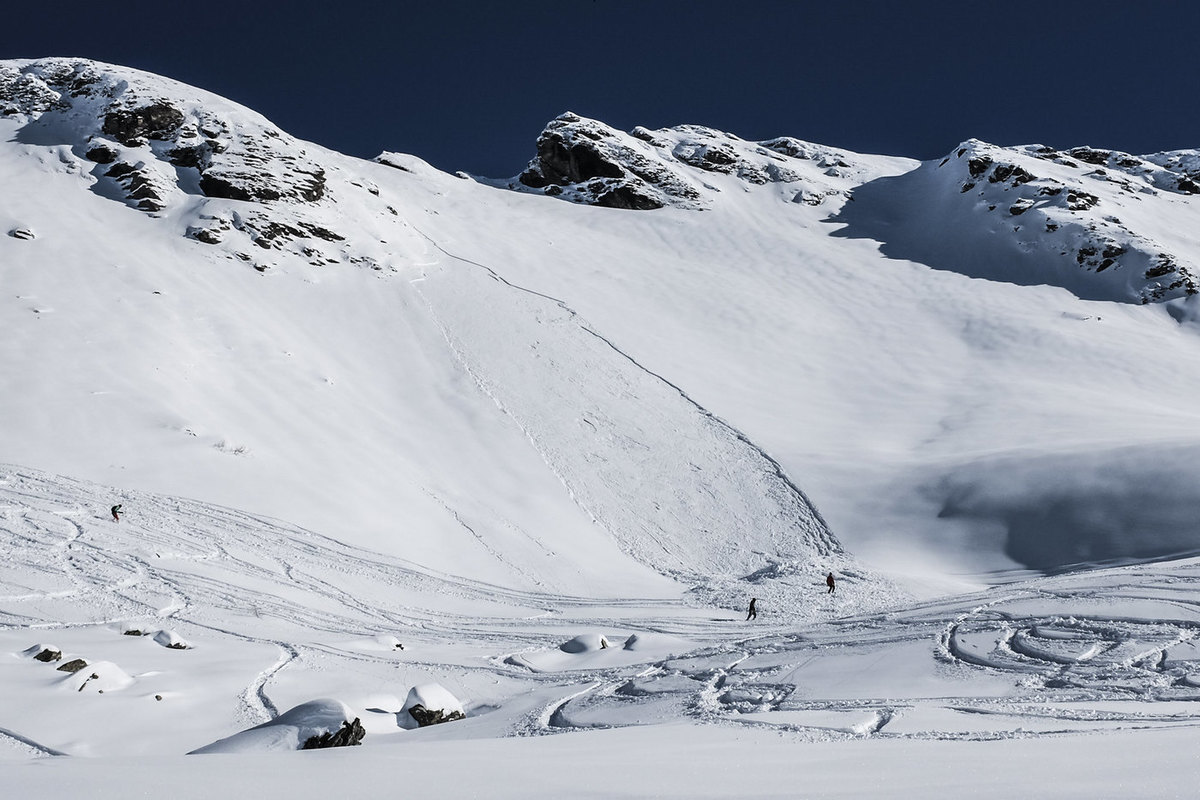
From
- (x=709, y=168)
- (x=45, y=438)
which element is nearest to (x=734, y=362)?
(x=45, y=438)

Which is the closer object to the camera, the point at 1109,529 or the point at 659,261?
the point at 1109,529

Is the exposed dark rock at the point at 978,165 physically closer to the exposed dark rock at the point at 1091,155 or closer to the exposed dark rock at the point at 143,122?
the exposed dark rock at the point at 1091,155

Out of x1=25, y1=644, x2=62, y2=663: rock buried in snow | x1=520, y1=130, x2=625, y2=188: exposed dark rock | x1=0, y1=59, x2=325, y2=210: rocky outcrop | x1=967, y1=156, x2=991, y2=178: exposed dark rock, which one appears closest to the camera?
x1=25, y1=644, x2=62, y2=663: rock buried in snow

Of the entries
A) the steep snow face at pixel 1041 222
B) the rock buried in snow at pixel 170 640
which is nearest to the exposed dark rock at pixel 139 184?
the rock buried in snow at pixel 170 640

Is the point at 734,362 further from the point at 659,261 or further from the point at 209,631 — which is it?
the point at 209,631

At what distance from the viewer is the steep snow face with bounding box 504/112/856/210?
72562mm

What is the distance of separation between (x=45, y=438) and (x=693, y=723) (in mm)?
24855

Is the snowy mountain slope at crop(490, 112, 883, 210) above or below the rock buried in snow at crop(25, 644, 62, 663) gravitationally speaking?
above

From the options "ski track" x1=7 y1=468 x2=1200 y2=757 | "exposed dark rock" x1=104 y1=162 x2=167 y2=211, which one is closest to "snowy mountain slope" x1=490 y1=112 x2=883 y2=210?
"exposed dark rock" x1=104 y1=162 x2=167 y2=211

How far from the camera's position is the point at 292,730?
23.5 ft

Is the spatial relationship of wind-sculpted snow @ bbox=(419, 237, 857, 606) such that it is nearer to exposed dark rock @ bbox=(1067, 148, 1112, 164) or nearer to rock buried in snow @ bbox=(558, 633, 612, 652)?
rock buried in snow @ bbox=(558, 633, 612, 652)

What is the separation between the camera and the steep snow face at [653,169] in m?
72.6

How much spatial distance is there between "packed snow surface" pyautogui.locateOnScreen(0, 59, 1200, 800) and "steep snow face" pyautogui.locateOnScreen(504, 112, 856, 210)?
4.46 metres

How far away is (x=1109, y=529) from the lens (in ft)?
77.7
